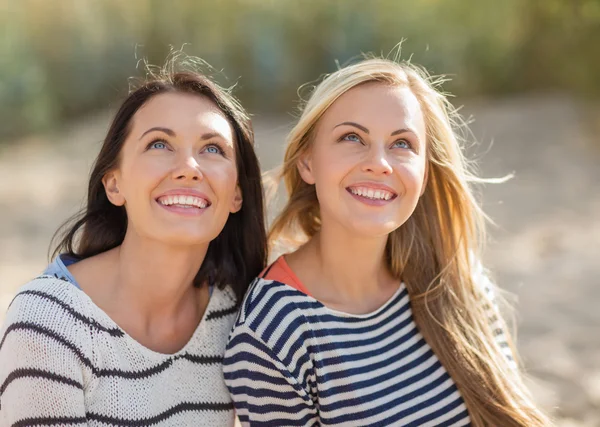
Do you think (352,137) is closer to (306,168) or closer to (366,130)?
(366,130)

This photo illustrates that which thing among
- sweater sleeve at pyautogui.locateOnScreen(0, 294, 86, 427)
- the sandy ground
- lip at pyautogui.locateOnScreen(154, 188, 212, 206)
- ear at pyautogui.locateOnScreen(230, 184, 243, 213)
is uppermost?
the sandy ground

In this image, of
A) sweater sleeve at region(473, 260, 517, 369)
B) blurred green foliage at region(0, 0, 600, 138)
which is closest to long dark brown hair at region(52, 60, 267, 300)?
sweater sleeve at region(473, 260, 517, 369)

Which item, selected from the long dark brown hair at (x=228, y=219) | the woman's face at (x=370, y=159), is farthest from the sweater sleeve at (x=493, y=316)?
the long dark brown hair at (x=228, y=219)

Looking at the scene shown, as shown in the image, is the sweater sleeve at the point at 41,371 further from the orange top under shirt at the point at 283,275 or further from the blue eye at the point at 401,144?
the blue eye at the point at 401,144

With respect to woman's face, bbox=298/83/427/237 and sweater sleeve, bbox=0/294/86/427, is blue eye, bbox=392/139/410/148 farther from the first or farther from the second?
sweater sleeve, bbox=0/294/86/427

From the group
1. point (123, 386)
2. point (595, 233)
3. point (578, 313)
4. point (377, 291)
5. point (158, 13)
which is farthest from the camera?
point (158, 13)

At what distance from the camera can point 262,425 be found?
2.39 metres

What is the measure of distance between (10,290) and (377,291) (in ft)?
11.4

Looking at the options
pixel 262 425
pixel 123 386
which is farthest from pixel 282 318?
pixel 123 386

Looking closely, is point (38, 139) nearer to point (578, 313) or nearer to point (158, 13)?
point (158, 13)

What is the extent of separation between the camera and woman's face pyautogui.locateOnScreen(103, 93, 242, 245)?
2.30m

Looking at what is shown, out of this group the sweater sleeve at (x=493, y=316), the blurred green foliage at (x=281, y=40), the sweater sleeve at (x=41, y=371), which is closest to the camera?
the sweater sleeve at (x=41, y=371)

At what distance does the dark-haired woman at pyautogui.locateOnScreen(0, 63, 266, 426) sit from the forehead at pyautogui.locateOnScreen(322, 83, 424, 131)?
30 cm

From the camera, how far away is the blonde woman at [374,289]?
7.84 ft
